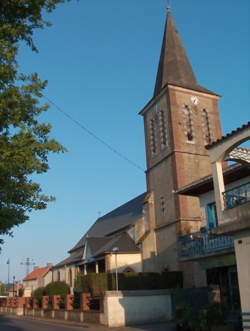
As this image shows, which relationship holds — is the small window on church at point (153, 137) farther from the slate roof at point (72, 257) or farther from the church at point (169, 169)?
the slate roof at point (72, 257)

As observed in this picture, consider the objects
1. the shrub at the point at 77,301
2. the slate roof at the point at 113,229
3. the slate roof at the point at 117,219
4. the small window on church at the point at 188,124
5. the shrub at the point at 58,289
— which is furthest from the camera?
the slate roof at the point at 117,219

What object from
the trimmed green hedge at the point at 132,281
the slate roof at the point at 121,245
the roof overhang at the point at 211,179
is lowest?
the trimmed green hedge at the point at 132,281

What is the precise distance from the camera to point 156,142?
31.9 m

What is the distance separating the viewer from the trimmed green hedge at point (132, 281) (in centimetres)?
2273

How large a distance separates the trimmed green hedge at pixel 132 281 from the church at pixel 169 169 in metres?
1.03

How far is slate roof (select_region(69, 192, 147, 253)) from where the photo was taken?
37.2 meters

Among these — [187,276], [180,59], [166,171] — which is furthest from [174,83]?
[187,276]

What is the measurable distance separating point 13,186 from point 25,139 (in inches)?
47.1

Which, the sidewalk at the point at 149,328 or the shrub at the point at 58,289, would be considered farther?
the shrub at the point at 58,289

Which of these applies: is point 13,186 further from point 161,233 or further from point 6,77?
point 161,233

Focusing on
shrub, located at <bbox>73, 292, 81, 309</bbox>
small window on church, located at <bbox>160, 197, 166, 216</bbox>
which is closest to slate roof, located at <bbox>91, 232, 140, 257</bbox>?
small window on church, located at <bbox>160, 197, 166, 216</bbox>

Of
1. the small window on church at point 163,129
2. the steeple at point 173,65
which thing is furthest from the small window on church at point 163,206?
the steeple at point 173,65

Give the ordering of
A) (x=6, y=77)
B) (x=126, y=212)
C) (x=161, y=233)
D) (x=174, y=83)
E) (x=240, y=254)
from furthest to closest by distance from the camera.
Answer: (x=126, y=212) → (x=174, y=83) → (x=161, y=233) → (x=240, y=254) → (x=6, y=77)

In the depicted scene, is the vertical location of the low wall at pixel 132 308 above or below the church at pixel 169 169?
below
